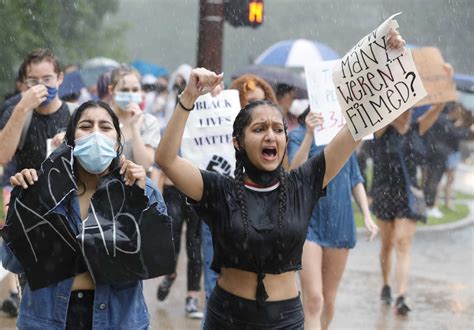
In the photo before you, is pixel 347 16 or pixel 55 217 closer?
pixel 55 217

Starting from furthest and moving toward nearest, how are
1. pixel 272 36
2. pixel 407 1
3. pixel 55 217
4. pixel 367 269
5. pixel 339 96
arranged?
pixel 272 36
pixel 407 1
pixel 367 269
pixel 339 96
pixel 55 217

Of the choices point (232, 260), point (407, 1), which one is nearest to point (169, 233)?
point (232, 260)

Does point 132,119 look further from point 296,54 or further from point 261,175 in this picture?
point 296,54

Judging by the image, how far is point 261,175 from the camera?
15.2ft

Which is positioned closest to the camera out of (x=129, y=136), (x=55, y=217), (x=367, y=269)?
(x=55, y=217)

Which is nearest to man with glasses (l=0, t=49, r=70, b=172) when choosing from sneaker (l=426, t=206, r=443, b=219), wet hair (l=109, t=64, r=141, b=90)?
wet hair (l=109, t=64, r=141, b=90)

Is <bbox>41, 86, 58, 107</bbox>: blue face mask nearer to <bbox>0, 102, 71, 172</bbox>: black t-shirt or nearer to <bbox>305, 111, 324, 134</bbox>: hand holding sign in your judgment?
<bbox>0, 102, 71, 172</bbox>: black t-shirt

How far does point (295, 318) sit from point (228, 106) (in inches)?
113

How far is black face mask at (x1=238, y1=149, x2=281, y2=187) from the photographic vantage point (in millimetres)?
4629

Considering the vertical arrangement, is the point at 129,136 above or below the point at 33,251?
above

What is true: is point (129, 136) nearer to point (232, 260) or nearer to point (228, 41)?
point (232, 260)

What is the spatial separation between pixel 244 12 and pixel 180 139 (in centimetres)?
773

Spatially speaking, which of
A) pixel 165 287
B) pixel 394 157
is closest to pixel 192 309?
pixel 165 287

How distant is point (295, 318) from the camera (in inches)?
180
